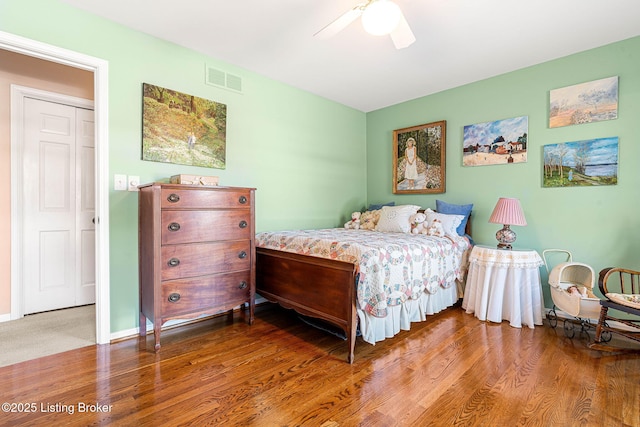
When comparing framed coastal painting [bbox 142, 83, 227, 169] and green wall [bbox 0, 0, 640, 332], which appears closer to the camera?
green wall [bbox 0, 0, 640, 332]

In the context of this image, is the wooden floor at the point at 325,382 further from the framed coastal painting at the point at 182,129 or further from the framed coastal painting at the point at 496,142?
the framed coastal painting at the point at 496,142

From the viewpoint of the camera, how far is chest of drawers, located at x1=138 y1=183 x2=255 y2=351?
2.15 meters

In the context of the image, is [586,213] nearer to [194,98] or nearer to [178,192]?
[178,192]

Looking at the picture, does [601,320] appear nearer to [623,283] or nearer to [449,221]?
[623,283]

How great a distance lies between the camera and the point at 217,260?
242cm

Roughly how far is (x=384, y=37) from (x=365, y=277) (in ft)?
6.65

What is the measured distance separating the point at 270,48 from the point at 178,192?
62.5 inches

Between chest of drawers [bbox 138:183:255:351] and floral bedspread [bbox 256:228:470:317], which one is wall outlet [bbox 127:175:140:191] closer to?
chest of drawers [bbox 138:183:255:351]

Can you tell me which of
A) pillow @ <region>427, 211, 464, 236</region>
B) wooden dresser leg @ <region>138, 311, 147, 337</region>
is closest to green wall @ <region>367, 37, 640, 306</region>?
pillow @ <region>427, 211, 464, 236</region>

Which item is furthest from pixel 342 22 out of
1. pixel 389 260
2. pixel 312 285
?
pixel 312 285

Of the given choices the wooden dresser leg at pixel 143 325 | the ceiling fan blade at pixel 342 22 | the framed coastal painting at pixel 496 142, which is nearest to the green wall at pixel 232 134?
the wooden dresser leg at pixel 143 325

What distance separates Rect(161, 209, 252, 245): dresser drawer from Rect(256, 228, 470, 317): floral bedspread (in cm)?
39

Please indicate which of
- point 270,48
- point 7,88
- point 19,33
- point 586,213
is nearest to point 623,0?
point 586,213

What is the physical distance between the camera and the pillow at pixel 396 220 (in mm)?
3332
